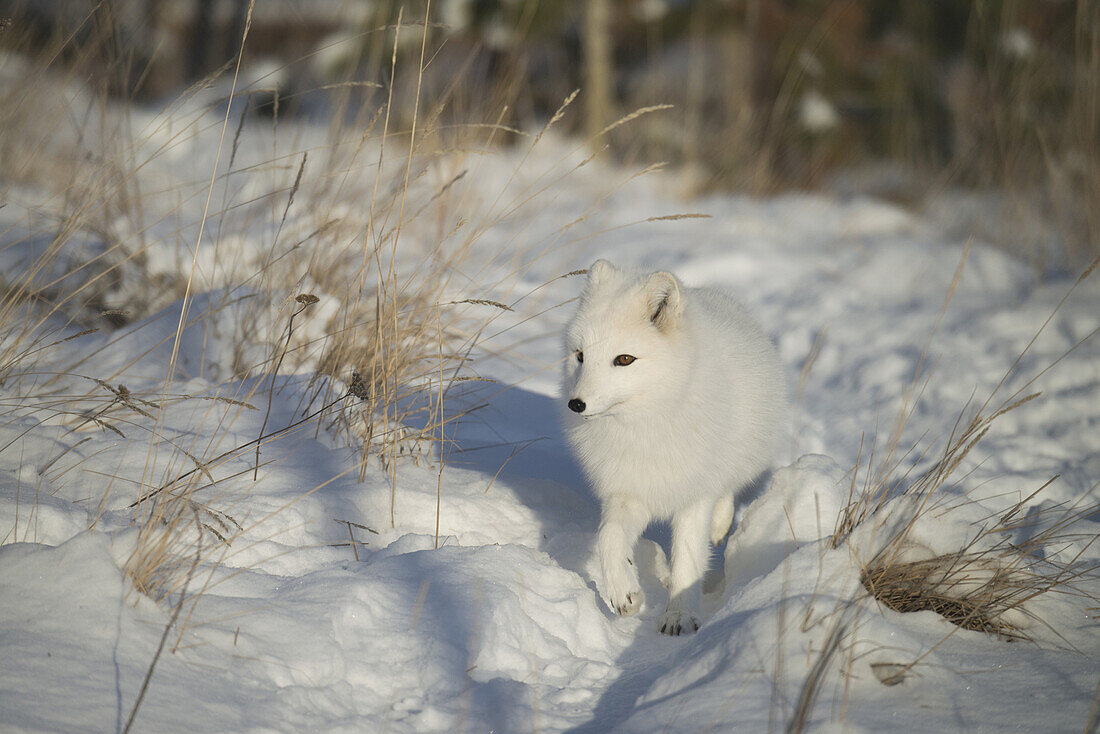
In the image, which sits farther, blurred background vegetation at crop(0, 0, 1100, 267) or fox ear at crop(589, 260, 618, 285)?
blurred background vegetation at crop(0, 0, 1100, 267)

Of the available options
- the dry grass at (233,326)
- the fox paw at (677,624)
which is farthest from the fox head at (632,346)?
the fox paw at (677,624)

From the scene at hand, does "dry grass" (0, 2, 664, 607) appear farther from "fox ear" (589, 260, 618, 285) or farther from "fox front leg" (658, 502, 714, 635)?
"fox front leg" (658, 502, 714, 635)

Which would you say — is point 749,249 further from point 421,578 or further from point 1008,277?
point 421,578

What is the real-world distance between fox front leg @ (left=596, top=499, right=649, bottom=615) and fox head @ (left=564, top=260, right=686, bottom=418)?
1.14 ft

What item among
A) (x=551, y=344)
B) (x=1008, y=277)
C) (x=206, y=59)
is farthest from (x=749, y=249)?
(x=206, y=59)

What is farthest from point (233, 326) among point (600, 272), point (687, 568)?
point (687, 568)

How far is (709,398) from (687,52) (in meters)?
9.82

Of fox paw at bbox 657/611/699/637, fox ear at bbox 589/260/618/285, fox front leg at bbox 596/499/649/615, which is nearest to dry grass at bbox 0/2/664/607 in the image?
fox ear at bbox 589/260/618/285

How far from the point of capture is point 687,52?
1102 cm

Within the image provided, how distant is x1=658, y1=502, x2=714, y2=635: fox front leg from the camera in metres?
2.28

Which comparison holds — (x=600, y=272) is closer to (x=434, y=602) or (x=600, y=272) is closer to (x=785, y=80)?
(x=434, y=602)

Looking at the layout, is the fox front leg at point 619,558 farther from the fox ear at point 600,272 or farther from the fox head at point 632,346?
the fox ear at point 600,272

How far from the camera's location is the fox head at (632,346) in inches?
94.4

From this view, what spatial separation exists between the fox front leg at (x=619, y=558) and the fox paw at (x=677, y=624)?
96 mm
